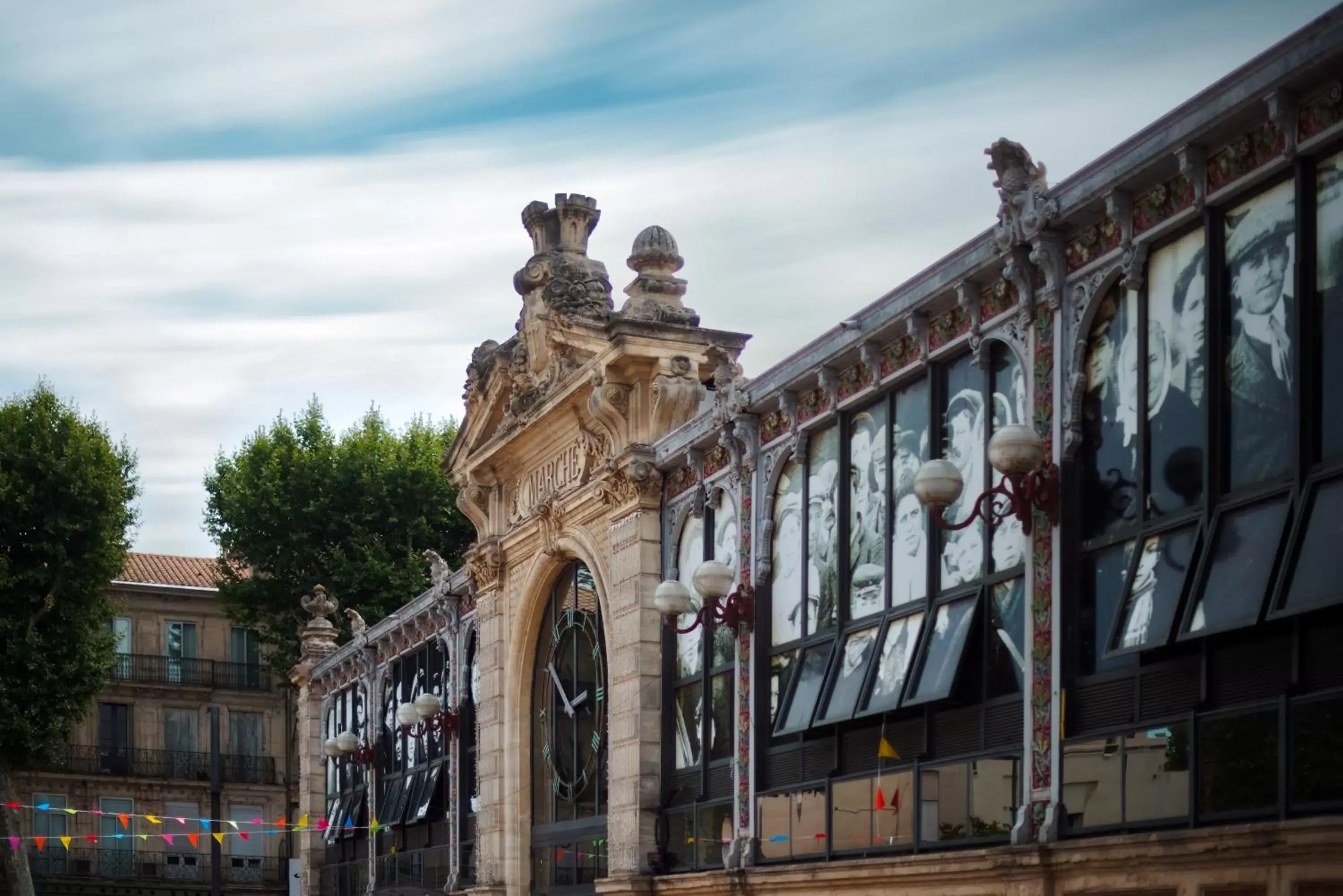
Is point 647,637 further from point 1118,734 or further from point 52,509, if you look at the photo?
point 52,509

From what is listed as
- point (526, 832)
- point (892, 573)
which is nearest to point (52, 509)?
point (526, 832)

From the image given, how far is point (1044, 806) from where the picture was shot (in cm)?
1762

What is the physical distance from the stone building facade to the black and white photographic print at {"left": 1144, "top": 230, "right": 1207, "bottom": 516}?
36mm

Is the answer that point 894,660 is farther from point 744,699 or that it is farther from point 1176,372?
point 1176,372

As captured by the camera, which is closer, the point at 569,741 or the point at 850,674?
the point at 850,674

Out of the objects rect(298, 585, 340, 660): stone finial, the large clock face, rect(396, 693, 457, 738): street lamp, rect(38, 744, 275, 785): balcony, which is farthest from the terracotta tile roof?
the large clock face

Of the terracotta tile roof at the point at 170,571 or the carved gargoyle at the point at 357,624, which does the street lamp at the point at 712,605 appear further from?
the terracotta tile roof at the point at 170,571

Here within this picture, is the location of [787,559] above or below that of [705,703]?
above

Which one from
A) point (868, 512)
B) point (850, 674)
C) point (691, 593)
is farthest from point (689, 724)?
point (868, 512)

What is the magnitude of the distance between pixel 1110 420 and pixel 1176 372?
0.98m

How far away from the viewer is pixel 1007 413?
1894 cm

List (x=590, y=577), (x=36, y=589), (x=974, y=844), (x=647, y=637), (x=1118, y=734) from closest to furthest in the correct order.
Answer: (x=1118, y=734) < (x=974, y=844) < (x=647, y=637) < (x=590, y=577) < (x=36, y=589)

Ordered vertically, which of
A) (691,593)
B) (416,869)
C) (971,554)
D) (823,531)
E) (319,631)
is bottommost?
(416,869)

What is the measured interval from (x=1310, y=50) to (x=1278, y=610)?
376 centimetres
